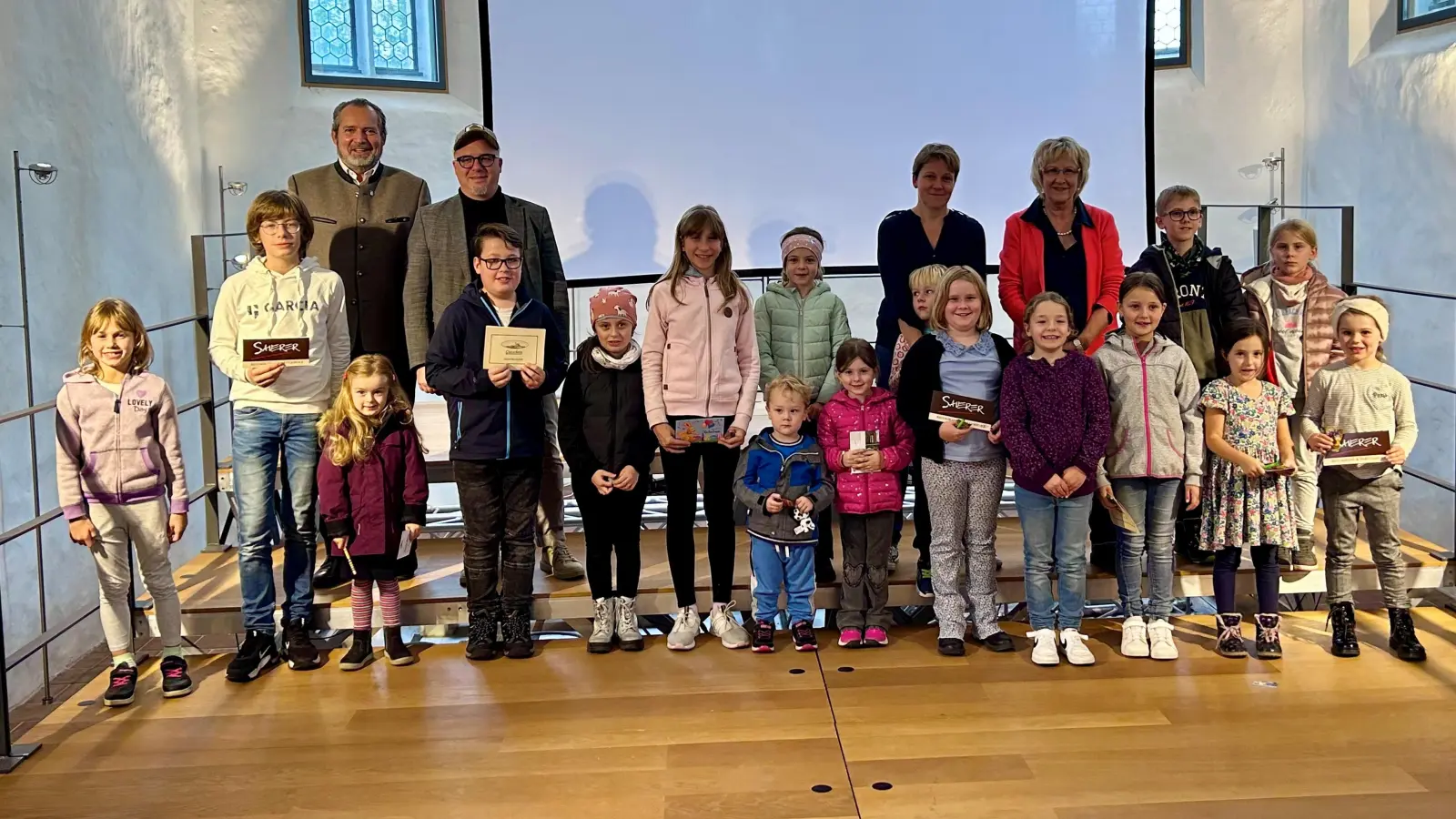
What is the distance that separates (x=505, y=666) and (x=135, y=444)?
3.97 ft

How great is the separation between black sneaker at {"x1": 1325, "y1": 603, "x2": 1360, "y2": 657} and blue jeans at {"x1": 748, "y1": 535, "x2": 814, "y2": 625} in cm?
156

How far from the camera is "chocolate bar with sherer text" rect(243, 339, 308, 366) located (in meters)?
3.28

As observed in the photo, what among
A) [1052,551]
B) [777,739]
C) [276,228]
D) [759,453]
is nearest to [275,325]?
[276,228]

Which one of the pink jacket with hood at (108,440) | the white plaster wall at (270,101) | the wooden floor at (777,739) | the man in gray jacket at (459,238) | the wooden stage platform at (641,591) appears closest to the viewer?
the wooden floor at (777,739)

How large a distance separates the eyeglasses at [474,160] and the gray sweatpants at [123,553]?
1.31m

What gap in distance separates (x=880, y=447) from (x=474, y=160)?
1515 millimetres

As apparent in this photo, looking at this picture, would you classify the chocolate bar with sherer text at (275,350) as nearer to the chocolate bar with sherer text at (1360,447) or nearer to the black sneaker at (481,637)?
the black sneaker at (481,637)

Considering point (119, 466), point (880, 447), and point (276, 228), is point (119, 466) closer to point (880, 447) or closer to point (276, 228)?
point (276, 228)

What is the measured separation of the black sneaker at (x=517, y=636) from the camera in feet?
11.7

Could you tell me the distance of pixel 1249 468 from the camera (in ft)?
11.2

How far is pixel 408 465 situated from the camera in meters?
3.39

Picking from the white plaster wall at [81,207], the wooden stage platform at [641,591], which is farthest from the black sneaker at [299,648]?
the white plaster wall at [81,207]

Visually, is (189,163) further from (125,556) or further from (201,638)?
(125,556)

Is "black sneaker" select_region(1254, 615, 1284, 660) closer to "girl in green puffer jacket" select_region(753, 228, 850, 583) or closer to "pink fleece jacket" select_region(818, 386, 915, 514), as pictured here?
"pink fleece jacket" select_region(818, 386, 915, 514)
